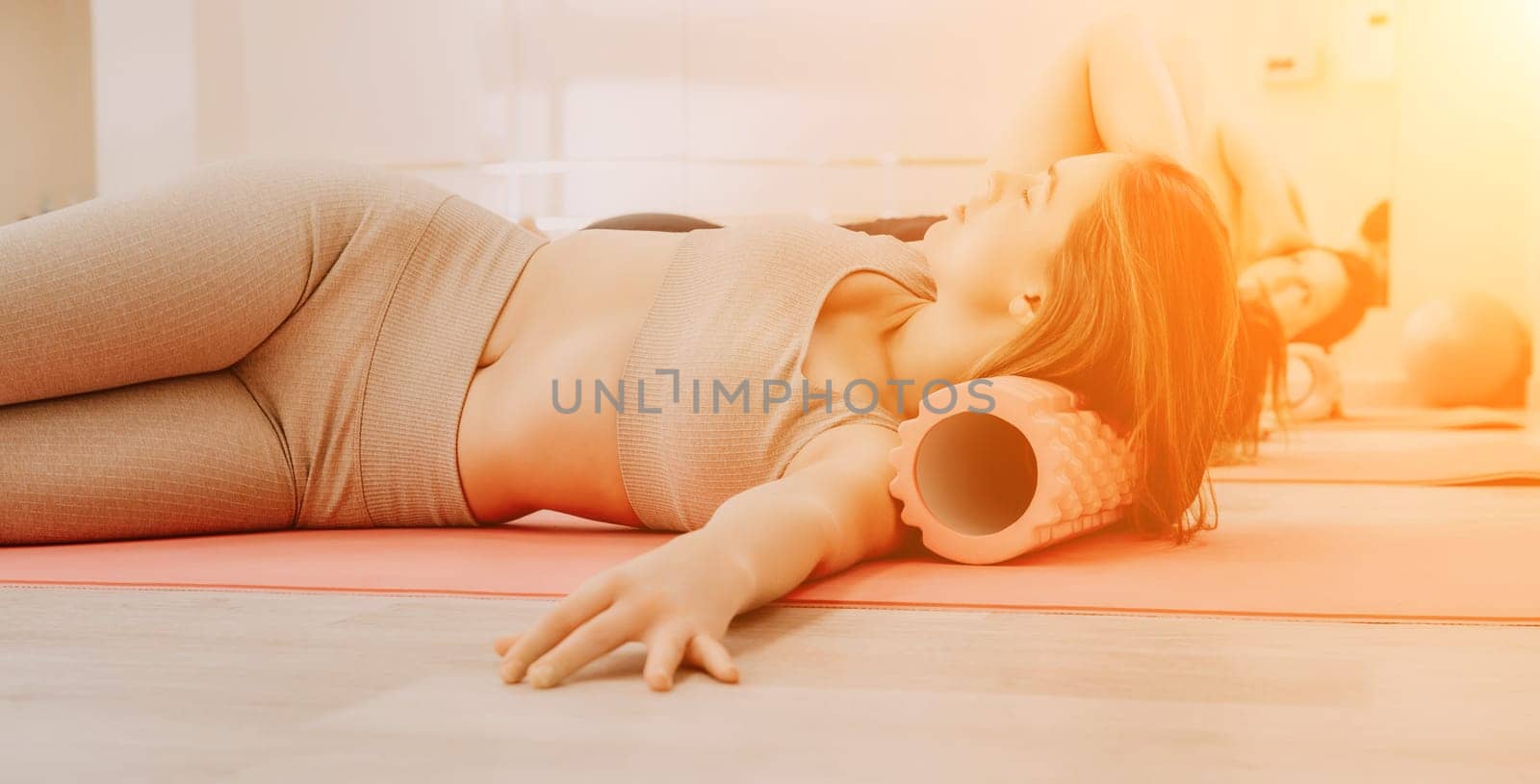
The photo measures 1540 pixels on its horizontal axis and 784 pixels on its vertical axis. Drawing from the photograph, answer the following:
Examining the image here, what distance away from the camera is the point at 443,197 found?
1471mm

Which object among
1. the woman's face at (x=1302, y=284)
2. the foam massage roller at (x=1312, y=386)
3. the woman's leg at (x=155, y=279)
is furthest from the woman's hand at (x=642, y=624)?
the woman's face at (x=1302, y=284)

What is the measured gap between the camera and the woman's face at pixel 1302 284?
14.5ft

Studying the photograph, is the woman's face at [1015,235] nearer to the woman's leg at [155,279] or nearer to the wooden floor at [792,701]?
the wooden floor at [792,701]

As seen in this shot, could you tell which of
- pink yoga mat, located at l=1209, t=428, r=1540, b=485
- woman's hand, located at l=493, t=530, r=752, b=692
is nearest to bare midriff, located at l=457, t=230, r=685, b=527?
→ woman's hand, located at l=493, t=530, r=752, b=692

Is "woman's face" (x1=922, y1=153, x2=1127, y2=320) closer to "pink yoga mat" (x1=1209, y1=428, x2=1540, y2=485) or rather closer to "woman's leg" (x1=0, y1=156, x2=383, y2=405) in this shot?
"woman's leg" (x1=0, y1=156, x2=383, y2=405)

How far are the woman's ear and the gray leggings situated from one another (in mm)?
558

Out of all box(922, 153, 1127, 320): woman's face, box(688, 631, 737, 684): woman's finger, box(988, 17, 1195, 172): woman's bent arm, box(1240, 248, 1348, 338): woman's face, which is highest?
box(988, 17, 1195, 172): woman's bent arm

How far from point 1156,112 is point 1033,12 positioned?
3.03 m

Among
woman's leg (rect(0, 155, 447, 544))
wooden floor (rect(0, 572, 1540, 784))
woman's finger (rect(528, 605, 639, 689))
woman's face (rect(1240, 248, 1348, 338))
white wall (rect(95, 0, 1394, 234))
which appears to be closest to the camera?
wooden floor (rect(0, 572, 1540, 784))

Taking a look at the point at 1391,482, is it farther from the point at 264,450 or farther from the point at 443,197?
the point at 264,450

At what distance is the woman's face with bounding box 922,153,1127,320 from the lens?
122cm

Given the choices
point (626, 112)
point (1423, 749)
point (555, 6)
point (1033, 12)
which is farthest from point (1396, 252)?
point (1423, 749)

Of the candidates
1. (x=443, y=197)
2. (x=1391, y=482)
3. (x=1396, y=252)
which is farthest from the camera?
(x=1396, y=252)

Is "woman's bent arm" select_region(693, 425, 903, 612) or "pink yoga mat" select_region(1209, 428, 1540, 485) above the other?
"woman's bent arm" select_region(693, 425, 903, 612)
